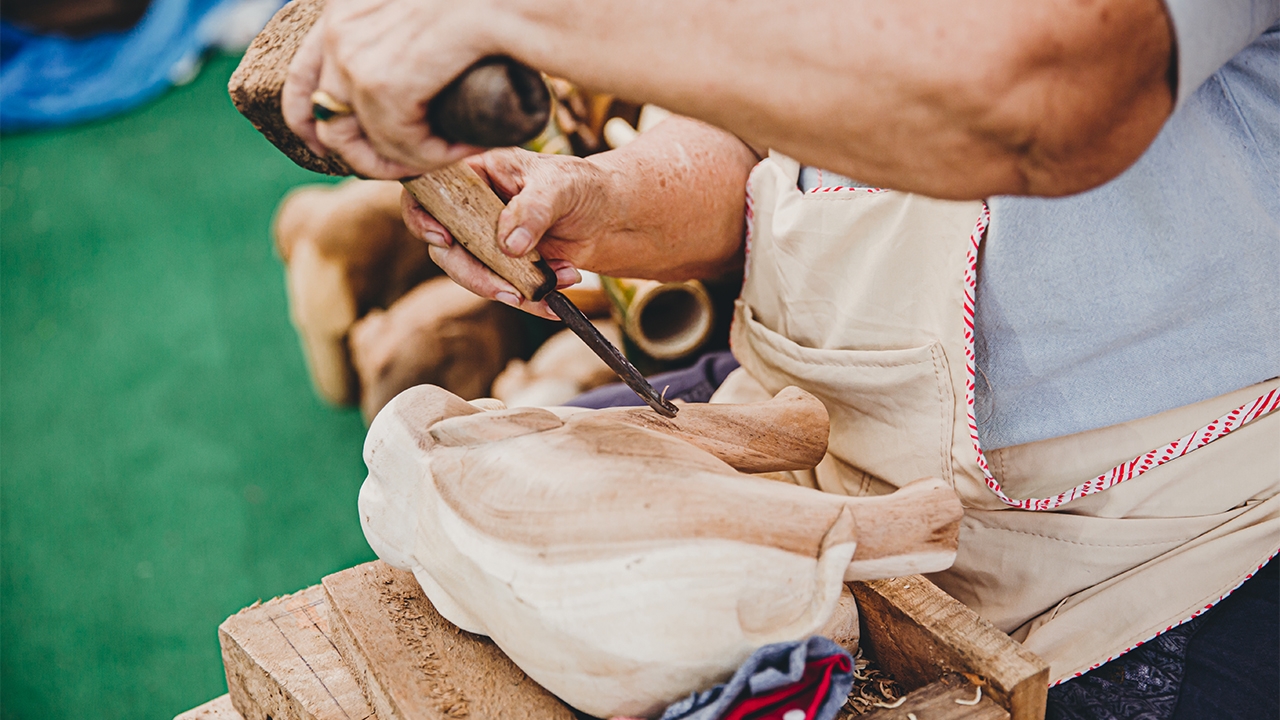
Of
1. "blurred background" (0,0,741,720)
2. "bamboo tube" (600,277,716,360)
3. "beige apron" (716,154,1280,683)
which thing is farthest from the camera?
"blurred background" (0,0,741,720)

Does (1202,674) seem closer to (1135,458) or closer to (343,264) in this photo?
(1135,458)

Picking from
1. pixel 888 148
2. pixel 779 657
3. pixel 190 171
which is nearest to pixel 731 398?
pixel 779 657

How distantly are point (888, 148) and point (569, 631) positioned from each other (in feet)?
1.68

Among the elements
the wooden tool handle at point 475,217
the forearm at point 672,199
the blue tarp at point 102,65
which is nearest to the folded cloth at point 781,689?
the wooden tool handle at point 475,217

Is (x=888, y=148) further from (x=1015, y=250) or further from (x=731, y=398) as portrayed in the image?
(x=731, y=398)

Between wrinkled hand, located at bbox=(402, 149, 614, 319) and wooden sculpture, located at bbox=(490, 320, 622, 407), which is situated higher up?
wrinkled hand, located at bbox=(402, 149, 614, 319)

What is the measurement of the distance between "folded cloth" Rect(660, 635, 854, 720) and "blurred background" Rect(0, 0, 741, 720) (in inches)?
35.6

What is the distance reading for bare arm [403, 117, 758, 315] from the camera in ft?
A: 3.84

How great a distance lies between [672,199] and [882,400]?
48 cm

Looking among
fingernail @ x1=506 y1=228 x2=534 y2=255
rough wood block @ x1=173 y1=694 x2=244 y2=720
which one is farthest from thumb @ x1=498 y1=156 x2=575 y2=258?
rough wood block @ x1=173 y1=694 x2=244 y2=720

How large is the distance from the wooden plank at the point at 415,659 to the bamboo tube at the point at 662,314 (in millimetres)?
1072

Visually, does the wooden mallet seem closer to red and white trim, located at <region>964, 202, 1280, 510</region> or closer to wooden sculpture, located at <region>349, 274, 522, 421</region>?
red and white trim, located at <region>964, 202, 1280, 510</region>

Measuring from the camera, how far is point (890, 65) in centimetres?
66

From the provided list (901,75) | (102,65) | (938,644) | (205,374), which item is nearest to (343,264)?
(205,374)
